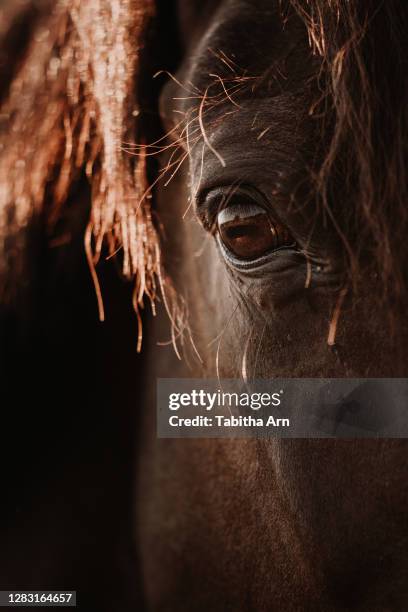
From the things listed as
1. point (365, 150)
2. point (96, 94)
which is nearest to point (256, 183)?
point (365, 150)

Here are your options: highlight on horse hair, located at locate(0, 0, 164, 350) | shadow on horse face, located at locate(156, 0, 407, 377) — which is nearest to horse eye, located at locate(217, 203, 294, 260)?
shadow on horse face, located at locate(156, 0, 407, 377)

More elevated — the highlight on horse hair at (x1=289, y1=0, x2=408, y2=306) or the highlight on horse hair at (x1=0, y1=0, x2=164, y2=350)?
the highlight on horse hair at (x1=0, y1=0, x2=164, y2=350)

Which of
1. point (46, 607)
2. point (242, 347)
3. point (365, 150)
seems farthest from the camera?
point (46, 607)

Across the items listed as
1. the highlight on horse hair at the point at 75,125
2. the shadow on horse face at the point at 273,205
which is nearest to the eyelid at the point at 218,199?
the shadow on horse face at the point at 273,205

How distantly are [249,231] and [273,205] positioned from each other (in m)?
0.04

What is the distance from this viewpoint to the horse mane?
0.42 metres

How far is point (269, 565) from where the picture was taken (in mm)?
603

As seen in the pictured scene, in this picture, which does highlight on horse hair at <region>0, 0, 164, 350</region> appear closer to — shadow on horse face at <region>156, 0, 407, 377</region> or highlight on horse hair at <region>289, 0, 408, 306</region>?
shadow on horse face at <region>156, 0, 407, 377</region>

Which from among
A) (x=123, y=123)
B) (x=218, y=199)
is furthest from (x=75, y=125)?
(x=218, y=199)

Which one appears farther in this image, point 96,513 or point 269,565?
point 96,513

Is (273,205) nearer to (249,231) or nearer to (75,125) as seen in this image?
(249,231)

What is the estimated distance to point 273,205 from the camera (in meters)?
0.48

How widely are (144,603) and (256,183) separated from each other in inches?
21.9

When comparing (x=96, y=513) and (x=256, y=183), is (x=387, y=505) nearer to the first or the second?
(x=256, y=183)
